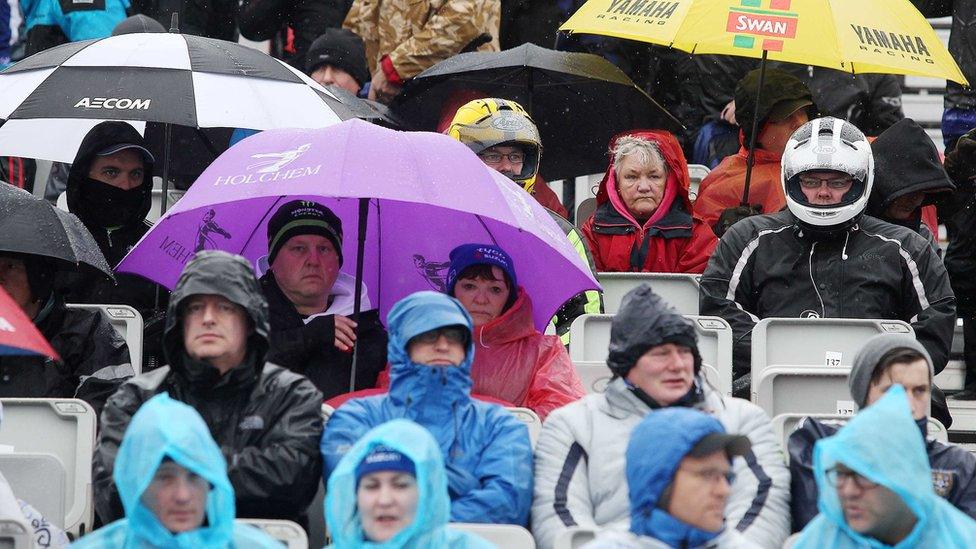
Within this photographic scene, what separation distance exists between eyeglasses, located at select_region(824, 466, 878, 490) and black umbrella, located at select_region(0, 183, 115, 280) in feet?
11.6

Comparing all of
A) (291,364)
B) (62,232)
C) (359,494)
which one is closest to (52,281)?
(62,232)

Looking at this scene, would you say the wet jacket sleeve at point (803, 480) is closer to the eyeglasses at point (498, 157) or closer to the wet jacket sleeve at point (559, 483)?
the wet jacket sleeve at point (559, 483)

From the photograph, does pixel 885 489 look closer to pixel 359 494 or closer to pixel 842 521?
pixel 842 521

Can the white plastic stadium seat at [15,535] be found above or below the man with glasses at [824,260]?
below

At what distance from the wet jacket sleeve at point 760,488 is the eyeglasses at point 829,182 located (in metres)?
2.48

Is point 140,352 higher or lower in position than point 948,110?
lower

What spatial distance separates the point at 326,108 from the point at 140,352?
157 centimetres

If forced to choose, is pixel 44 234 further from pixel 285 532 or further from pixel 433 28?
pixel 433 28

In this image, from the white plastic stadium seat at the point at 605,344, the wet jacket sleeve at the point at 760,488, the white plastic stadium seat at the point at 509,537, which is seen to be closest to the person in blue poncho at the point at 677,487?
the white plastic stadium seat at the point at 509,537

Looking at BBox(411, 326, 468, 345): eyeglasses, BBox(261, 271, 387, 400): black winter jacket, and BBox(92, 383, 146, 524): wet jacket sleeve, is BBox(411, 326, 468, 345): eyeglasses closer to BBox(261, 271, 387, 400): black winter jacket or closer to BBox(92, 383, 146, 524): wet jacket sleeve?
BBox(92, 383, 146, 524): wet jacket sleeve

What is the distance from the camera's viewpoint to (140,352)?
8.54 metres

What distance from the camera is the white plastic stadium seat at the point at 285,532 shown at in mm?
6137

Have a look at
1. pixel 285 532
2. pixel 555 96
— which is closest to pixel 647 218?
pixel 555 96

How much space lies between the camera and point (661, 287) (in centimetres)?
976
